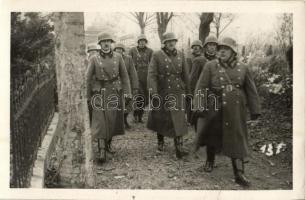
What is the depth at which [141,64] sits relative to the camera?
4.74 metres

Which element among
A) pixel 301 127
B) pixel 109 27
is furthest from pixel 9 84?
pixel 301 127

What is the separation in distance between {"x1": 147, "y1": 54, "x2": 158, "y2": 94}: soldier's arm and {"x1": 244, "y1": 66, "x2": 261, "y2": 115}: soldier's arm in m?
0.80

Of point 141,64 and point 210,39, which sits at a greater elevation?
point 210,39

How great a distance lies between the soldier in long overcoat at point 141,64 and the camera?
180 inches

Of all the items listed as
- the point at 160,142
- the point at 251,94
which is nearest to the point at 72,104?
the point at 160,142

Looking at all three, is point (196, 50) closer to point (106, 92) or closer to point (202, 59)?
point (202, 59)

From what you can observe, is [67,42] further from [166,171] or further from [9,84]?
[166,171]

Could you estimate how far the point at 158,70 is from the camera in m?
4.76

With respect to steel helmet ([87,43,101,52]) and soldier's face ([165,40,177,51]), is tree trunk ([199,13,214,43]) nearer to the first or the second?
soldier's face ([165,40,177,51])

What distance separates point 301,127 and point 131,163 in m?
1.49

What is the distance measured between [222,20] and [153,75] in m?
0.78

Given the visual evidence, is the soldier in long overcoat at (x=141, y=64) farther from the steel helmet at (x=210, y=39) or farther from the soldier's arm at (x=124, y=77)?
the steel helmet at (x=210, y=39)

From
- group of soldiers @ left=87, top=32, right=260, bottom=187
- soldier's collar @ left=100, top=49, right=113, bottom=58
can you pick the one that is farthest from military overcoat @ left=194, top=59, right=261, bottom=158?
soldier's collar @ left=100, top=49, right=113, bottom=58

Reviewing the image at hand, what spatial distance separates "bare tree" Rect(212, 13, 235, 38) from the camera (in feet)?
14.8
